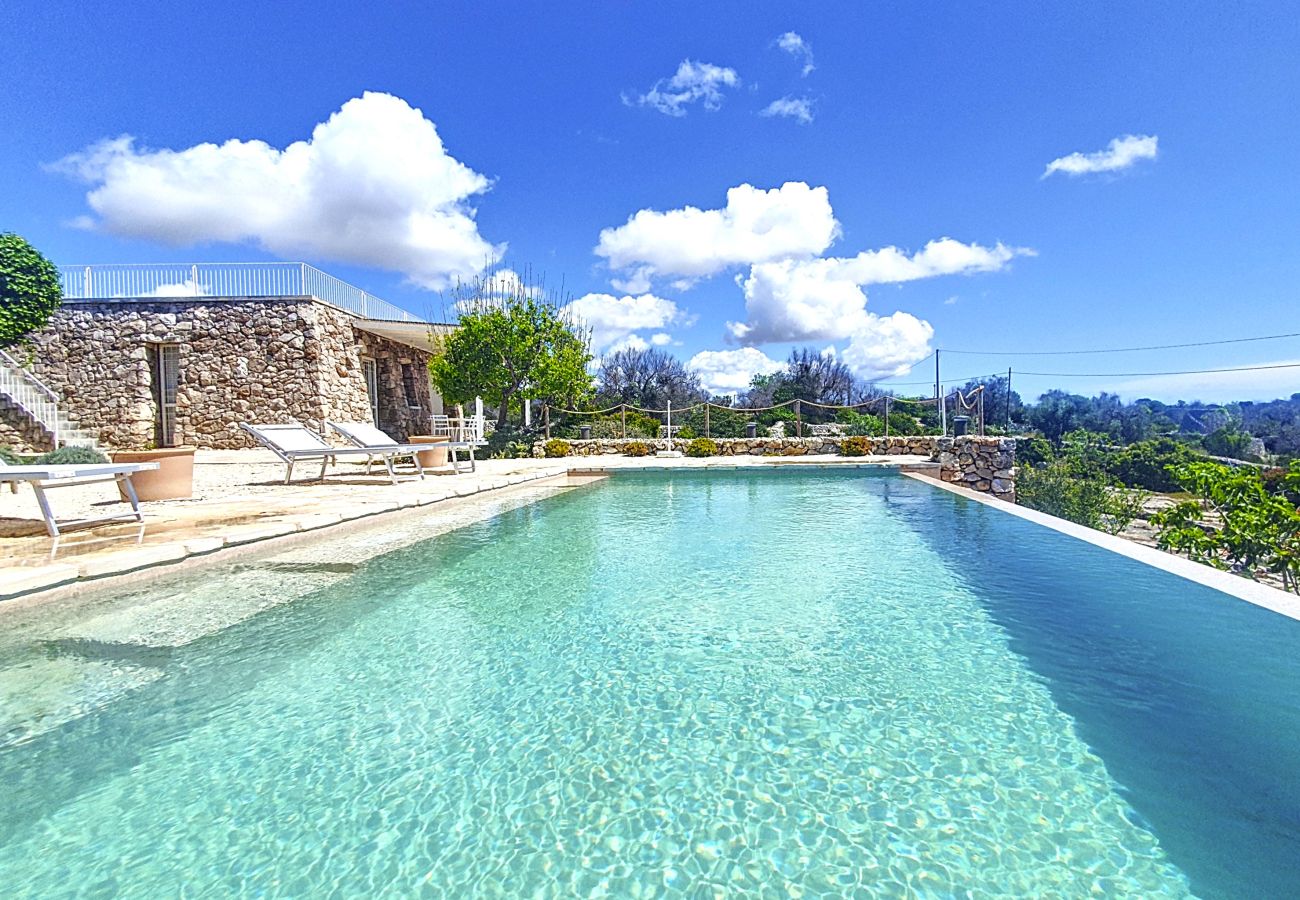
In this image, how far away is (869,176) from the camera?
1576 centimetres

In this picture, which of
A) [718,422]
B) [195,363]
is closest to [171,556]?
[195,363]

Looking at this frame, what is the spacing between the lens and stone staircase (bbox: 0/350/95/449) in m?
12.6

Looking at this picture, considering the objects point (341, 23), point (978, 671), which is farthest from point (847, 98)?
point (978, 671)

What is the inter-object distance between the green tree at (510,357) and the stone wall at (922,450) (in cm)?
174

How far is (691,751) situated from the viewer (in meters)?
1.91

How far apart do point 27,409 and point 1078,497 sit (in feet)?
67.0

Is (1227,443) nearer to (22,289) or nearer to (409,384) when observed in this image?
(409,384)

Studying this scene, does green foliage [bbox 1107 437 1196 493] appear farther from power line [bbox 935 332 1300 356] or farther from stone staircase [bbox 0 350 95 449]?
stone staircase [bbox 0 350 95 449]

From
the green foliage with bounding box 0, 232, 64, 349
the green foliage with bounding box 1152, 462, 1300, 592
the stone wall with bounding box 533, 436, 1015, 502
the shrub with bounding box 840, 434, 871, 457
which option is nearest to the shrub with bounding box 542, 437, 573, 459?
the stone wall with bounding box 533, 436, 1015, 502

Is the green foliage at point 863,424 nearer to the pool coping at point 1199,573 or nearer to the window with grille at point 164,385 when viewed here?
the pool coping at point 1199,573

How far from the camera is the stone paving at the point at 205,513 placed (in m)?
3.42

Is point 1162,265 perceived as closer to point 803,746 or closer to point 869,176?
point 869,176

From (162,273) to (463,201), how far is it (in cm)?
792

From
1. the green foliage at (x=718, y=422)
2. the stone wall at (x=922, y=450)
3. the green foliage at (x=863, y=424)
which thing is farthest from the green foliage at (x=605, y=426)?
A: the green foliage at (x=863, y=424)
